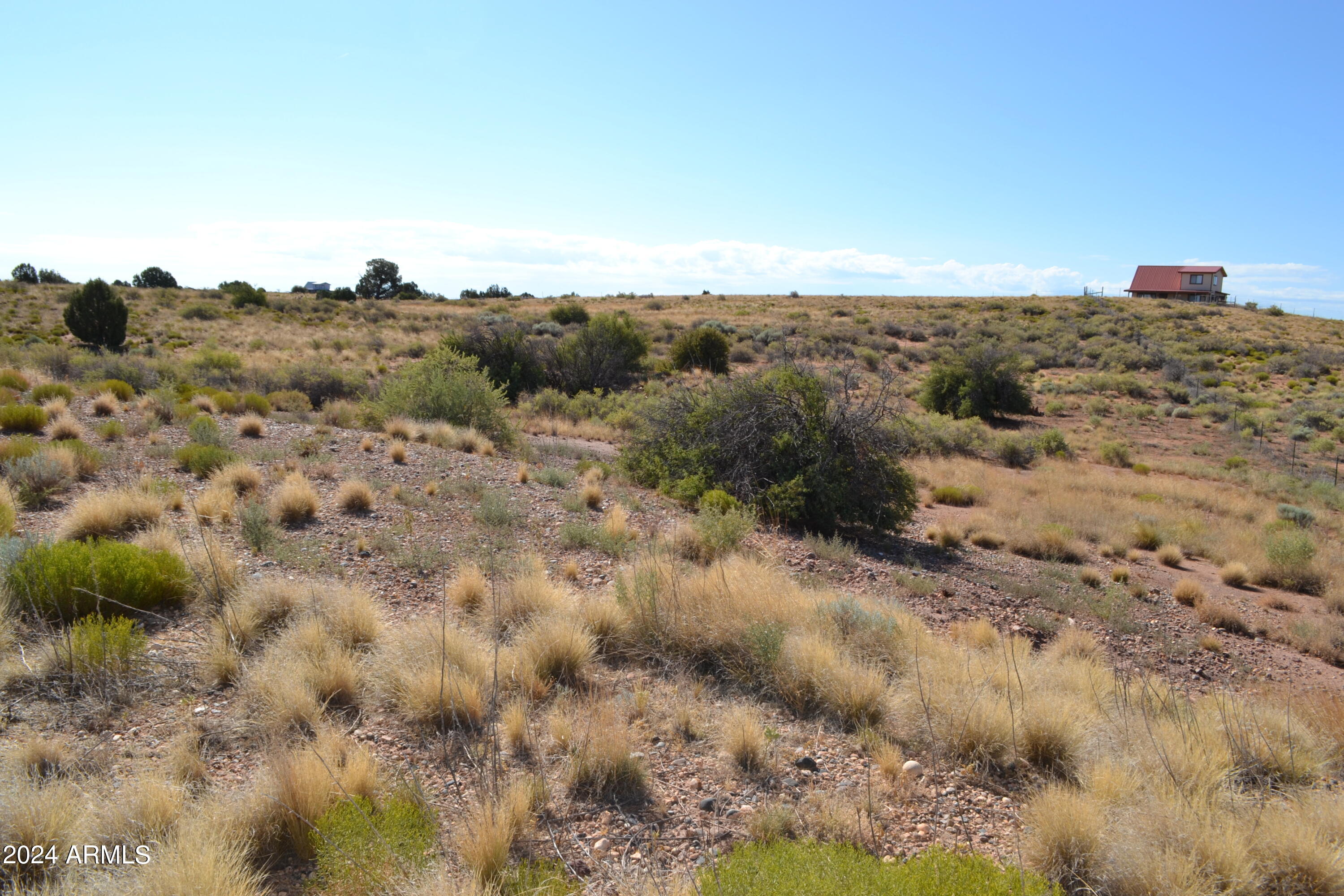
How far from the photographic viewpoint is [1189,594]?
9.76 m

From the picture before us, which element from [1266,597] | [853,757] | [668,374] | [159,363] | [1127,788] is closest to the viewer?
[1127,788]

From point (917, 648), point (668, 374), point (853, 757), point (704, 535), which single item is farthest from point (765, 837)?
point (668, 374)

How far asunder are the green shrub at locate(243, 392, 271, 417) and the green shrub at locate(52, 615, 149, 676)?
1216cm

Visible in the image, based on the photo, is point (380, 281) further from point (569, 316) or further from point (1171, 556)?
point (1171, 556)

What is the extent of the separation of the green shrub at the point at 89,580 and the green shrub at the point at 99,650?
32 cm

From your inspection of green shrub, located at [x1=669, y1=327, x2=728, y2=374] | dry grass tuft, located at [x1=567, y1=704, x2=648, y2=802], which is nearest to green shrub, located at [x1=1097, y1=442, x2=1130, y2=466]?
green shrub, located at [x1=669, y1=327, x2=728, y2=374]

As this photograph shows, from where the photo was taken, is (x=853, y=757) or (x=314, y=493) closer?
(x=853, y=757)

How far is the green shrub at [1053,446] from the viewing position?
841 inches

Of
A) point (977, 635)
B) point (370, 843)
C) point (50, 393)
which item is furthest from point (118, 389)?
point (977, 635)

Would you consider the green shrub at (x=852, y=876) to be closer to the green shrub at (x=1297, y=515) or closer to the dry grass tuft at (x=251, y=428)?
the dry grass tuft at (x=251, y=428)

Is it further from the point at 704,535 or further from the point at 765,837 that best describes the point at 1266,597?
the point at 765,837

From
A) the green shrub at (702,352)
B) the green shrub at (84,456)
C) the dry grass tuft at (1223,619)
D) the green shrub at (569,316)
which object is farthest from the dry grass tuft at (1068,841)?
the green shrub at (569,316)

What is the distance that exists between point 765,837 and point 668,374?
87.9ft

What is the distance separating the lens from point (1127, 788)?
3.80 metres
